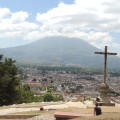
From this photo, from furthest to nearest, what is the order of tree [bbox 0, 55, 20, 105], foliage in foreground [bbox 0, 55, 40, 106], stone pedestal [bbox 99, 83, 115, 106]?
tree [bbox 0, 55, 20, 105]
foliage in foreground [bbox 0, 55, 40, 106]
stone pedestal [bbox 99, 83, 115, 106]

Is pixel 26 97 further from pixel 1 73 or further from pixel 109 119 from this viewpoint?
pixel 109 119

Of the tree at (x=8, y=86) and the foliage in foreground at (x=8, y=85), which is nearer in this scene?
the foliage in foreground at (x=8, y=85)

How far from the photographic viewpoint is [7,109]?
20344mm

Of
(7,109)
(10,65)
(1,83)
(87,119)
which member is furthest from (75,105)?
(10,65)

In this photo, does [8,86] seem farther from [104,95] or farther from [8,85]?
[104,95]

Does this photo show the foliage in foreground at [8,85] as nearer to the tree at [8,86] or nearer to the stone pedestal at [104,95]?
the tree at [8,86]

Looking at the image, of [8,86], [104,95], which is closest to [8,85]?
[8,86]

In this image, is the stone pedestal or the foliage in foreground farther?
the foliage in foreground

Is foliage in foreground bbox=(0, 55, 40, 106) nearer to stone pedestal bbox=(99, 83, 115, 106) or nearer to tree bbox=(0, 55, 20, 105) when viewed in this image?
tree bbox=(0, 55, 20, 105)

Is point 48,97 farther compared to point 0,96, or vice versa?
point 48,97

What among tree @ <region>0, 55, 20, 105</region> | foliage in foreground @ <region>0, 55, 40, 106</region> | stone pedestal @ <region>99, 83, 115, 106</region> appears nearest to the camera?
stone pedestal @ <region>99, 83, 115, 106</region>

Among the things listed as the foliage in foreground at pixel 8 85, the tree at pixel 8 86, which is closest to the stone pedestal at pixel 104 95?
the foliage in foreground at pixel 8 85

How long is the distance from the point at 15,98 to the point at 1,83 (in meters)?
2.72

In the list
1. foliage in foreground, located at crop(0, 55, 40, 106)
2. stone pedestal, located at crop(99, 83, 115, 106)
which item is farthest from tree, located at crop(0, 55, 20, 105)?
stone pedestal, located at crop(99, 83, 115, 106)
